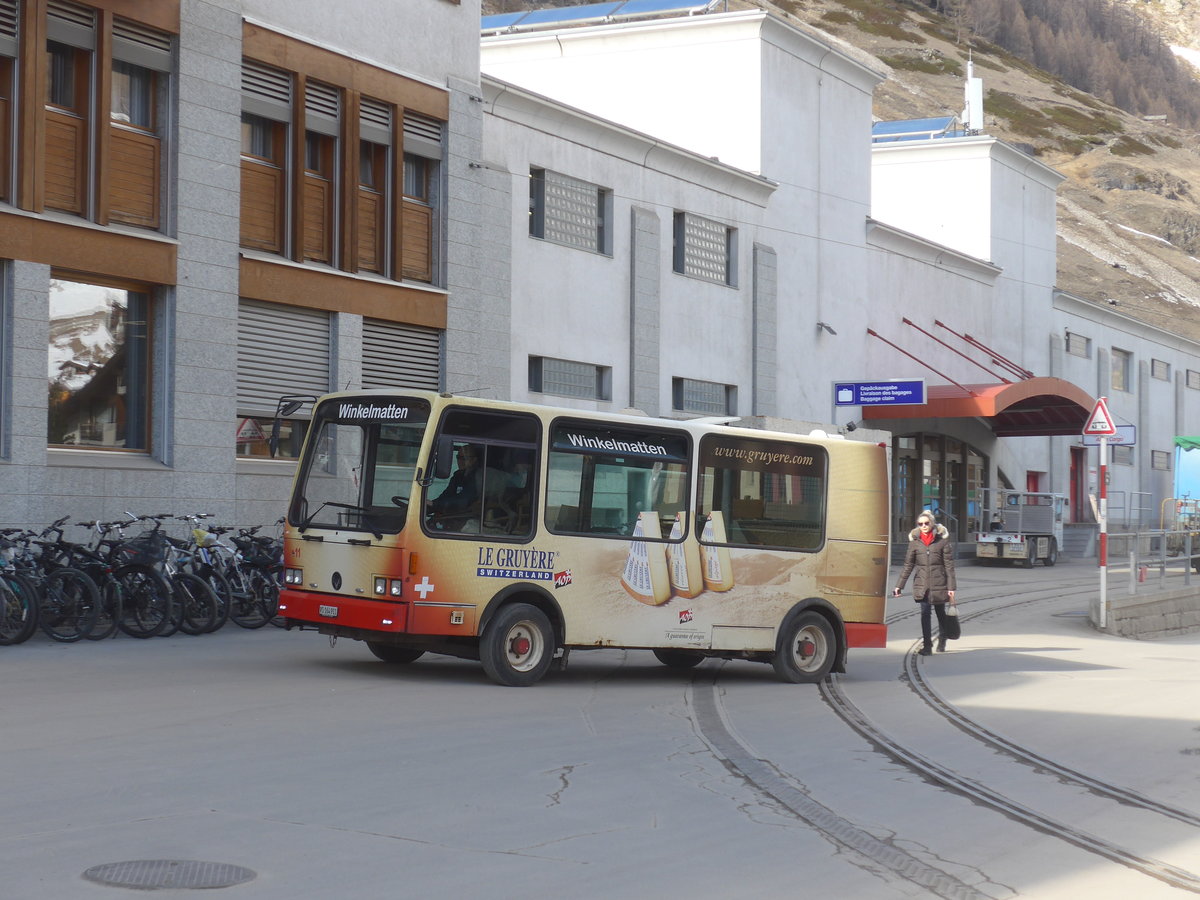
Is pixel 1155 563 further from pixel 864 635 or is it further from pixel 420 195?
pixel 420 195

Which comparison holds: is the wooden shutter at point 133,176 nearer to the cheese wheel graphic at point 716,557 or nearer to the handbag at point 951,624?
the cheese wheel graphic at point 716,557

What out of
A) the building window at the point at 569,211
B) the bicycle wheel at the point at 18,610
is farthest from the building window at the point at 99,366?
the building window at the point at 569,211

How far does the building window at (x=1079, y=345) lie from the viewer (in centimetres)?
5622

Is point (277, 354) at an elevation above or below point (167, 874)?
above

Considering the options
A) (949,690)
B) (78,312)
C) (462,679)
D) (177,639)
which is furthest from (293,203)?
(949,690)

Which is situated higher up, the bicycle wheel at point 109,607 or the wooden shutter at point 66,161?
the wooden shutter at point 66,161

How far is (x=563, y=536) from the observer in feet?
46.8

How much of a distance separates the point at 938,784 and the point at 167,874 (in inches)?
199

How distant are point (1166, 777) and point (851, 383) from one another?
89.8 feet

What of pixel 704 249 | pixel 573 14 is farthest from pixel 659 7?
pixel 704 249

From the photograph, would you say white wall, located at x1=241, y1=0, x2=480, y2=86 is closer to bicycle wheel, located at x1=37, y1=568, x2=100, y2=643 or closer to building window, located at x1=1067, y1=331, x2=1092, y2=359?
bicycle wheel, located at x1=37, y1=568, x2=100, y2=643

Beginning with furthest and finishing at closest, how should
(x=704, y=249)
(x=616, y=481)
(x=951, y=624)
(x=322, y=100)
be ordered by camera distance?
1. (x=704, y=249)
2. (x=322, y=100)
3. (x=951, y=624)
4. (x=616, y=481)

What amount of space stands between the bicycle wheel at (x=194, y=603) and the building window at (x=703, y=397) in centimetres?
1593

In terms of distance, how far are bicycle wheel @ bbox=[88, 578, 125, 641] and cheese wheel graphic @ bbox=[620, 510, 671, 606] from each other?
17.9ft
